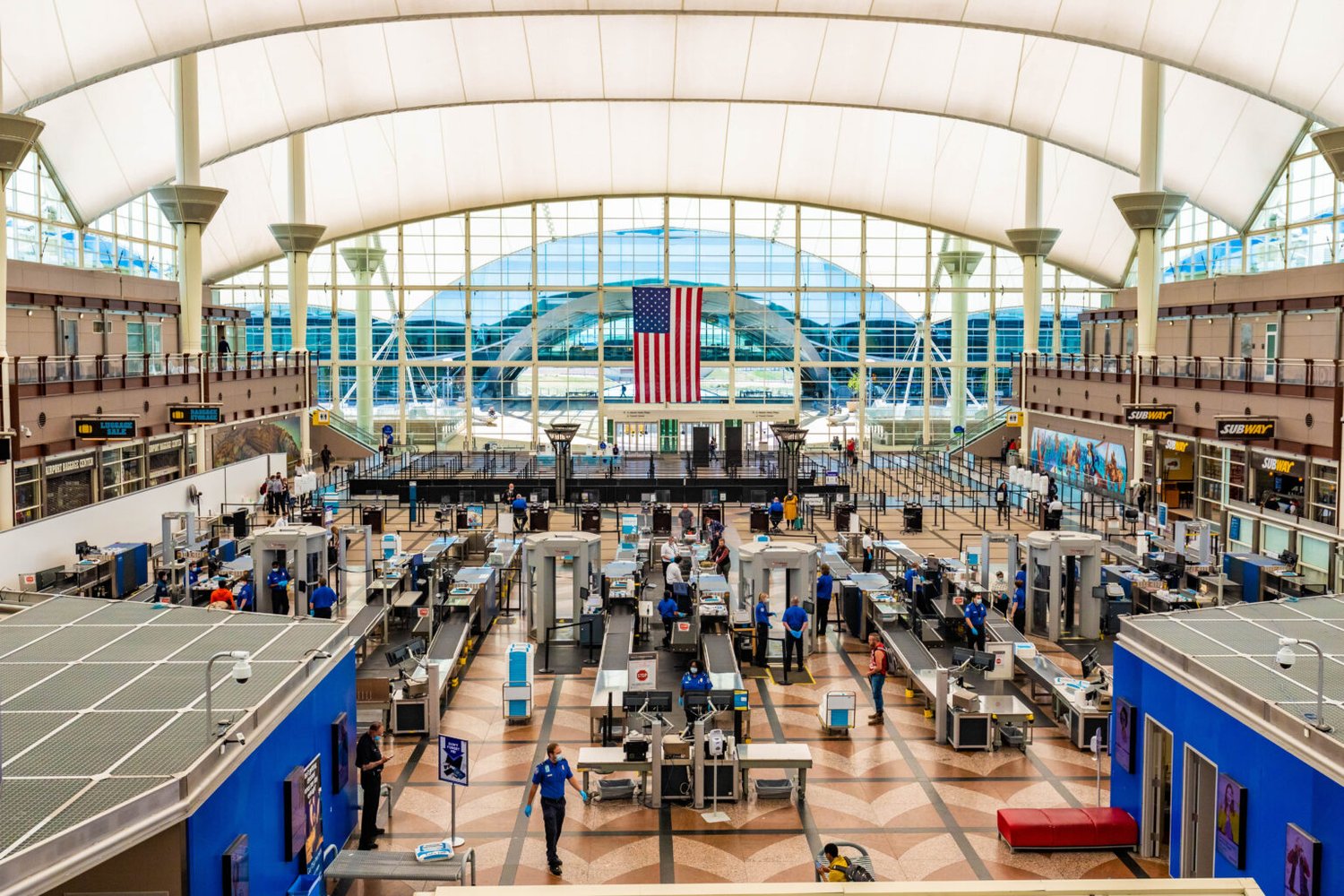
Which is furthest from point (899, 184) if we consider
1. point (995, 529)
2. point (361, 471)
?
point (361, 471)

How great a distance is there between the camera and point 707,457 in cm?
4412

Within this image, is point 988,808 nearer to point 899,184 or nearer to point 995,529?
point 995,529

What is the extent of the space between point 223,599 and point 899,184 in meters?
37.9

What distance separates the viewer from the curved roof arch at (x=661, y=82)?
3672 centimetres

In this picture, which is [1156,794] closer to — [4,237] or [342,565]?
[342,565]

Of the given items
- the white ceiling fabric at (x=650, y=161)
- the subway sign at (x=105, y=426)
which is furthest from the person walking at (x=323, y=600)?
the white ceiling fabric at (x=650, y=161)

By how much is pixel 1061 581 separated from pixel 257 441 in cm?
3037

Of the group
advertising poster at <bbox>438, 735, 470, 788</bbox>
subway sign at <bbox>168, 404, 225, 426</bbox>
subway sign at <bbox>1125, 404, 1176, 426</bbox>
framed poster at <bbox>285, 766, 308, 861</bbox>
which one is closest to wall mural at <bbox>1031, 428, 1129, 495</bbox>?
subway sign at <bbox>1125, 404, 1176, 426</bbox>

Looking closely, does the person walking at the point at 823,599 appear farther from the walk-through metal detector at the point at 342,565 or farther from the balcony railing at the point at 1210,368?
the balcony railing at the point at 1210,368

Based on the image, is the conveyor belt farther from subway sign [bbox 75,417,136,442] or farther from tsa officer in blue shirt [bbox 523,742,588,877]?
subway sign [bbox 75,417,136,442]

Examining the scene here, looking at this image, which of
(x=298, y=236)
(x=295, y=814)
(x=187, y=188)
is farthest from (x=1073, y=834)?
(x=298, y=236)

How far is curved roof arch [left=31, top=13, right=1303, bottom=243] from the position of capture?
3672 cm

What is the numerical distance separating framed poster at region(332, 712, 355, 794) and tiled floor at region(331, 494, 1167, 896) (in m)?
0.84

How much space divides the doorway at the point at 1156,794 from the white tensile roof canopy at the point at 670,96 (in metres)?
21.2
